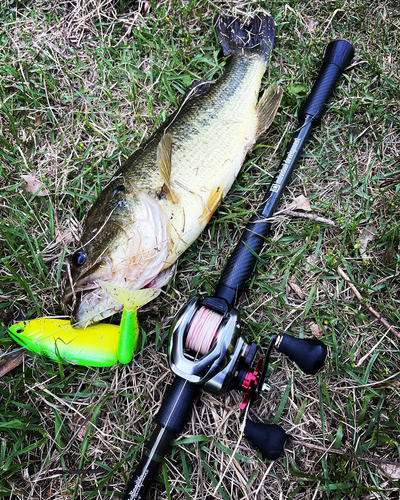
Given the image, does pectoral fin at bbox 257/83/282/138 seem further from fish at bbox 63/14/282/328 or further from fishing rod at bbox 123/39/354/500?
fishing rod at bbox 123/39/354/500

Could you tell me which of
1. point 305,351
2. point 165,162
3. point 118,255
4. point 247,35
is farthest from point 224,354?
point 247,35

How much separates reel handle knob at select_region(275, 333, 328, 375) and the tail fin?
2311mm

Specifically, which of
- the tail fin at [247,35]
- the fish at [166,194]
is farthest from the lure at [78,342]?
the tail fin at [247,35]

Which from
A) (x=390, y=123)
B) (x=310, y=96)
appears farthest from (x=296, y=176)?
(x=390, y=123)

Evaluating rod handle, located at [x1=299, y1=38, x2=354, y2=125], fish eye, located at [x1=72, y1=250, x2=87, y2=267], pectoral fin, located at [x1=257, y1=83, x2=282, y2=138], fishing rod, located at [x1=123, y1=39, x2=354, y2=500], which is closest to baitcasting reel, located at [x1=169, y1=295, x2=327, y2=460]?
fishing rod, located at [x1=123, y1=39, x2=354, y2=500]

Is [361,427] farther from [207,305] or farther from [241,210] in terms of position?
[241,210]

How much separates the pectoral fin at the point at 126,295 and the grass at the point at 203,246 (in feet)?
1.15

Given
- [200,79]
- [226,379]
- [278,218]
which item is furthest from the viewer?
[200,79]

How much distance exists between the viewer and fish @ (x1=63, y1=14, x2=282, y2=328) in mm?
2428

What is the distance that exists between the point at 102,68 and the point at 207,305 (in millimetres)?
2364

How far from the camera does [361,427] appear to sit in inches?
91.7

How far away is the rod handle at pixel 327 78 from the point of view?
9.42ft

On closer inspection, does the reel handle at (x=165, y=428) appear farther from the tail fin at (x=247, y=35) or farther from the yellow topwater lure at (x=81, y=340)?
the tail fin at (x=247, y=35)

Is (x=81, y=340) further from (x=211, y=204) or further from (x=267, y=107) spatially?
(x=267, y=107)
